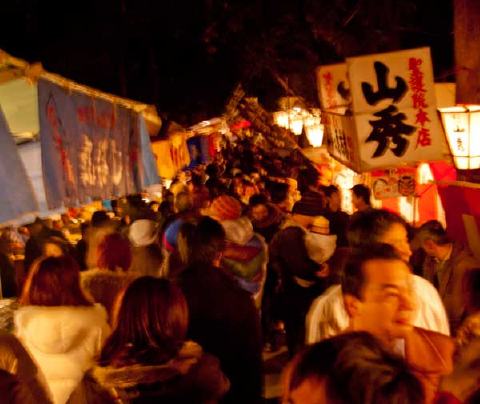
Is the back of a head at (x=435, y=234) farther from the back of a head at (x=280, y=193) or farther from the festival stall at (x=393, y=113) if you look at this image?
the back of a head at (x=280, y=193)

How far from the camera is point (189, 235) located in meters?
4.92

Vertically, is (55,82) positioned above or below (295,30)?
below

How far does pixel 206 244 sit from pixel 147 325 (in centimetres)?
165

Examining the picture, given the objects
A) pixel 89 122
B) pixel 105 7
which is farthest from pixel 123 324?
pixel 105 7

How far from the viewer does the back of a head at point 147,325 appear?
3.12m

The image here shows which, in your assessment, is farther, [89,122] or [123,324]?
[89,122]

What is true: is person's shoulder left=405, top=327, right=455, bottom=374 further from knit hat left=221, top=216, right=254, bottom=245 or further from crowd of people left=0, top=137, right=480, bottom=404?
knit hat left=221, top=216, right=254, bottom=245

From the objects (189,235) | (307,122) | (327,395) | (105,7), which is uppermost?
(105,7)

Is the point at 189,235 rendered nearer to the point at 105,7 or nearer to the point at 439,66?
the point at 439,66

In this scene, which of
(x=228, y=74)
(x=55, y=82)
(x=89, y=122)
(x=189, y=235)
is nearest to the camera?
(x=189, y=235)

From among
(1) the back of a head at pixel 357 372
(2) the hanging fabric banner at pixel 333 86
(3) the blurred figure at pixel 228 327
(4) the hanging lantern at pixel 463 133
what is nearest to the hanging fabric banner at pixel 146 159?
(2) the hanging fabric banner at pixel 333 86

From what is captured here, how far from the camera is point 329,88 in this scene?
1258cm

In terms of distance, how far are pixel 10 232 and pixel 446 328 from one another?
9.29 meters

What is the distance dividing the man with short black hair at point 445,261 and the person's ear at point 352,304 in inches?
132
